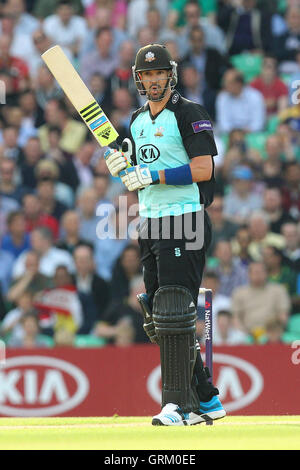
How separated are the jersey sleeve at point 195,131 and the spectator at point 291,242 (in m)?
5.35

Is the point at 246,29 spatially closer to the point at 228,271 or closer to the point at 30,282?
the point at 228,271

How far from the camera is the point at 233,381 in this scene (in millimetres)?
10484

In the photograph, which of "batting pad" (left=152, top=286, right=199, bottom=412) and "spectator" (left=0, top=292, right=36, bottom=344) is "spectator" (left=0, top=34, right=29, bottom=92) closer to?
"spectator" (left=0, top=292, right=36, bottom=344)

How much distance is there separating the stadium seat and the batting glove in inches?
331

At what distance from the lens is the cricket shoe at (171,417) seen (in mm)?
6587

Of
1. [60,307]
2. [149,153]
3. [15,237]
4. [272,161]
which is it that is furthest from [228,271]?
[149,153]

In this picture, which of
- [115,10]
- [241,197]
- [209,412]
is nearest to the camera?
[209,412]

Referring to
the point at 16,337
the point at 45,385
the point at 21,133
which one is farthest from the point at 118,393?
the point at 21,133

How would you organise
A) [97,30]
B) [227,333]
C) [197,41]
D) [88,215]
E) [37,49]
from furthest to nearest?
[37,49] < [97,30] < [197,41] < [88,215] < [227,333]

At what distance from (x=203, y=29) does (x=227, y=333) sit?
5.17 metres

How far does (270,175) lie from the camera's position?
13148 mm

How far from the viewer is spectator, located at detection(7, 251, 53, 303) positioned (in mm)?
11758
